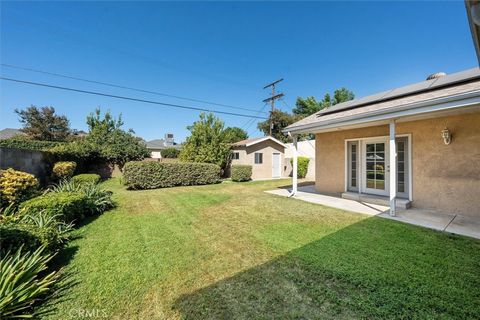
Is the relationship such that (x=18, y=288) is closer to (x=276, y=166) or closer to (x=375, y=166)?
(x=375, y=166)

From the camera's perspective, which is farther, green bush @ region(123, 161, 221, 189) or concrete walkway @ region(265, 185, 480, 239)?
green bush @ region(123, 161, 221, 189)

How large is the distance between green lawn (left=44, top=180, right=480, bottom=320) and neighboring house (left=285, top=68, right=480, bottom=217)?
2265 millimetres

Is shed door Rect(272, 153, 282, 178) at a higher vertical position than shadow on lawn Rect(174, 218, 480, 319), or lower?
higher

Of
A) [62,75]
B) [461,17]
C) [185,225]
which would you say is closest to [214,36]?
[62,75]

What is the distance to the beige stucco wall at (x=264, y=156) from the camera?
653 inches

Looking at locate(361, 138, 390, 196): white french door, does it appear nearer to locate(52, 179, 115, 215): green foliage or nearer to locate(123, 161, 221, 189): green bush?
locate(123, 161, 221, 189): green bush

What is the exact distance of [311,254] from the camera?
134 inches

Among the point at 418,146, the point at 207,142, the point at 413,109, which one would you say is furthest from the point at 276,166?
the point at 413,109

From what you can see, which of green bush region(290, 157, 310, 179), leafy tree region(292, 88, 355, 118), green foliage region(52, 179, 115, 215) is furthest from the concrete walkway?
leafy tree region(292, 88, 355, 118)

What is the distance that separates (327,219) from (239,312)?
13.0ft

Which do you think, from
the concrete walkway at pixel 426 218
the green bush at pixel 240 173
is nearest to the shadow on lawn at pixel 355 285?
the concrete walkway at pixel 426 218

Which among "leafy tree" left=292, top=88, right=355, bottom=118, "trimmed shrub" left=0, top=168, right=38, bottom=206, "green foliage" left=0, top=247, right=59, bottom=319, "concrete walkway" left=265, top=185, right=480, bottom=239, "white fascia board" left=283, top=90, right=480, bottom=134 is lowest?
"concrete walkway" left=265, top=185, right=480, bottom=239

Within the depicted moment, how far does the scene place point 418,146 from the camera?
20.3 ft

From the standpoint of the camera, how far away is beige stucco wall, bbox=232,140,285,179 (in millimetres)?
16594
